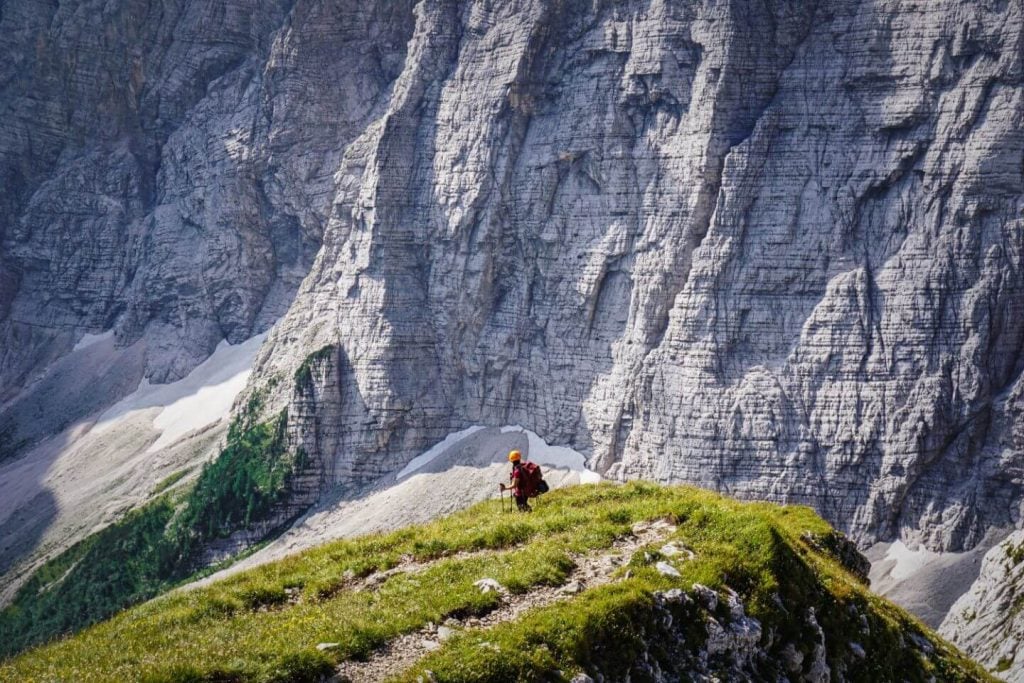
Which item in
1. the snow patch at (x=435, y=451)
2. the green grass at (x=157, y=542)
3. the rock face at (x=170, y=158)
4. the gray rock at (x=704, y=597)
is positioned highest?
the rock face at (x=170, y=158)

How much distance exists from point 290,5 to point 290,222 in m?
18.2

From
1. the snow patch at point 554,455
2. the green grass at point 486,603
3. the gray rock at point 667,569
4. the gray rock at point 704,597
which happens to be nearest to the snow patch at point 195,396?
the snow patch at point 554,455

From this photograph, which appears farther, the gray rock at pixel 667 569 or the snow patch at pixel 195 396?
the snow patch at pixel 195 396

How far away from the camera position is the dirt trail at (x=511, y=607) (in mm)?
20922

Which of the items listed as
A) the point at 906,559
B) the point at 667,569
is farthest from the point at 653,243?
the point at 667,569

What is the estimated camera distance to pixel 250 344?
108188mm

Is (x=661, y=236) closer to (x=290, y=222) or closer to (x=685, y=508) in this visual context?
(x=290, y=222)

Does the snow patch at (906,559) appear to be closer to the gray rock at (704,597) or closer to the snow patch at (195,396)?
the gray rock at (704,597)

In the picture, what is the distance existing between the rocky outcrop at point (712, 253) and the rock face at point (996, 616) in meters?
3.38

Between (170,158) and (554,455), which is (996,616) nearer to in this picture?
(554,455)

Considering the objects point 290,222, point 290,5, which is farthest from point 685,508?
point 290,5

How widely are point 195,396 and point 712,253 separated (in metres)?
46.8

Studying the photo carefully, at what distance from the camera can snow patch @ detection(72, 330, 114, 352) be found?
4611 inches

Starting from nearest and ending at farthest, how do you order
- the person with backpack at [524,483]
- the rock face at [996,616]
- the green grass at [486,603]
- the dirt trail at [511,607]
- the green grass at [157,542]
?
1. the green grass at [486,603]
2. the dirt trail at [511,607]
3. the person with backpack at [524,483]
4. the rock face at [996,616]
5. the green grass at [157,542]
